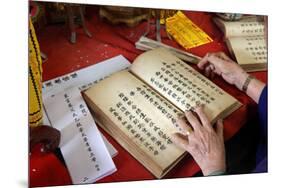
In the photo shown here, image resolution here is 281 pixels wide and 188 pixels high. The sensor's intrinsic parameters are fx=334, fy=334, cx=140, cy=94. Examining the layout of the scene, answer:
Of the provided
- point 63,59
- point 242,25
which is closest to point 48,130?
point 63,59

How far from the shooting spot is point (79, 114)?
718mm

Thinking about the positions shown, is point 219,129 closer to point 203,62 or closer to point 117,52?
point 203,62

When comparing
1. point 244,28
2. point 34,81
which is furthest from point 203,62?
point 34,81

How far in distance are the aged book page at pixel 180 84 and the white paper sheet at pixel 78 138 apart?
16cm

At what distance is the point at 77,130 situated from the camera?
0.71m

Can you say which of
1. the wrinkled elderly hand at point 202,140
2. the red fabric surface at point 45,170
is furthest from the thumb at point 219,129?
the red fabric surface at point 45,170

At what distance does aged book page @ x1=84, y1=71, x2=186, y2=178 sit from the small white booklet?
0.02 m

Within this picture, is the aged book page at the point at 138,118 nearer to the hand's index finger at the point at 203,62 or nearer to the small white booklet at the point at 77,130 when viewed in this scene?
the small white booklet at the point at 77,130

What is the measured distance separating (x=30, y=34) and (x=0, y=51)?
73 mm

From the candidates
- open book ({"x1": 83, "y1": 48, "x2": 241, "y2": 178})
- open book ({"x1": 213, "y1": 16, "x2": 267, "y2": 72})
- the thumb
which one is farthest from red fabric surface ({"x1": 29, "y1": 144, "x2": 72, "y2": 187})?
open book ({"x1": 213, "y1": 16, "x2": 267, "y2": 72})

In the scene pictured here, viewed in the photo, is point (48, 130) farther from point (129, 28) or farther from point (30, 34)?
point (129, 28)

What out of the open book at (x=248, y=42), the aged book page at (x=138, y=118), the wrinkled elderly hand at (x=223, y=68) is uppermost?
the open book at (x=248, y=42)

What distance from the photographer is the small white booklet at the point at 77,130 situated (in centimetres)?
68
